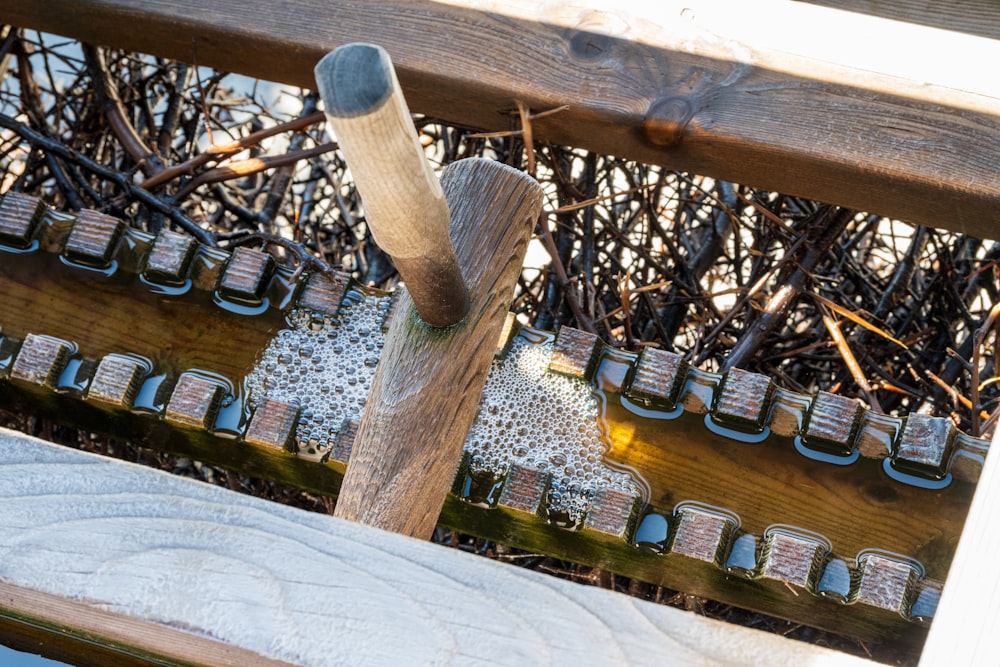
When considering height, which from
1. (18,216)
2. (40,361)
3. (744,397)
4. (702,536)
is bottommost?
(40,361)

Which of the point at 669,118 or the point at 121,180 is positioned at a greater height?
the point at 669,118

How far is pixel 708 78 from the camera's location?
1250 millimetres

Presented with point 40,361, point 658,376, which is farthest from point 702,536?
point 40,361

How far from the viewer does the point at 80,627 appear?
1.59ft

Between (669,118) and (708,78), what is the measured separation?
81 millimetres

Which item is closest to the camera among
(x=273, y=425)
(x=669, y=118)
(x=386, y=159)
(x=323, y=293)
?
(x=386, y=159)

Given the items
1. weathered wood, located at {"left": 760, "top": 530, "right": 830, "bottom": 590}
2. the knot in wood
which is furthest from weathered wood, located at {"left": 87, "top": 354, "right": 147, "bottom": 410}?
weathered wood, located at {"left": 760, "top": 530, "right": 830, "bottom": 590}

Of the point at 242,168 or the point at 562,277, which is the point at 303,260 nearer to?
the point at 242,168

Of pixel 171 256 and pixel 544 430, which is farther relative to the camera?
pixel 171 256

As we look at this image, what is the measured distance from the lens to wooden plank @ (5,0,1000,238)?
119 cm

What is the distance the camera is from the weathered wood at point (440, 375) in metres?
0.91

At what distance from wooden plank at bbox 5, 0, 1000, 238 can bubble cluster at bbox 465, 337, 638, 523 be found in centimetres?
36

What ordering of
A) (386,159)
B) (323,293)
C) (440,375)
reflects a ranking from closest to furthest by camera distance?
1. (386,159)
2. (440,375)
3. (323,293)

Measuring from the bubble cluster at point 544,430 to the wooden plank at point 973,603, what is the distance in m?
A: 0.87
